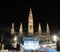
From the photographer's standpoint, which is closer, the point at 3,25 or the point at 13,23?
the point at 3,25

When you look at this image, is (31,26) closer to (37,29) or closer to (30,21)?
(30,21)

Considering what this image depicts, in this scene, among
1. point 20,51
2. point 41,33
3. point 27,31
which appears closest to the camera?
point 20,51

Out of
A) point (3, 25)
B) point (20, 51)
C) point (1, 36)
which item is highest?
point (3, 25)

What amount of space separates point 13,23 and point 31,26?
4185 mm

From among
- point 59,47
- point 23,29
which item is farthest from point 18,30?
point 59,47

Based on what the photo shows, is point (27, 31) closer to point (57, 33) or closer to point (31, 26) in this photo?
point (31, 26)

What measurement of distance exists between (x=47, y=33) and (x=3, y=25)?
3.61 m

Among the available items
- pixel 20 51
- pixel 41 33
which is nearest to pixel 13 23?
pixel 41 33

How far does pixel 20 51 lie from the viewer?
612cm

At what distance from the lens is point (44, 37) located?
45.2 ft

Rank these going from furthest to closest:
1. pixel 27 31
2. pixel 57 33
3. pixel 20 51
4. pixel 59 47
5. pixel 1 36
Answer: pixel 27 31 < pixel 57 33 < pixel 1 36 < pixel 20 51 < pixel 59 47

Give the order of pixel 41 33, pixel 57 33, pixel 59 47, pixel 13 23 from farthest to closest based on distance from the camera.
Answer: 1. pixel 41 33
2. pixel 13 23
3. pixel 57 33
4. pixel 59 47

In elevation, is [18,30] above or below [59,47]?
above

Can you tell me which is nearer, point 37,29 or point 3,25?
point 3,25
